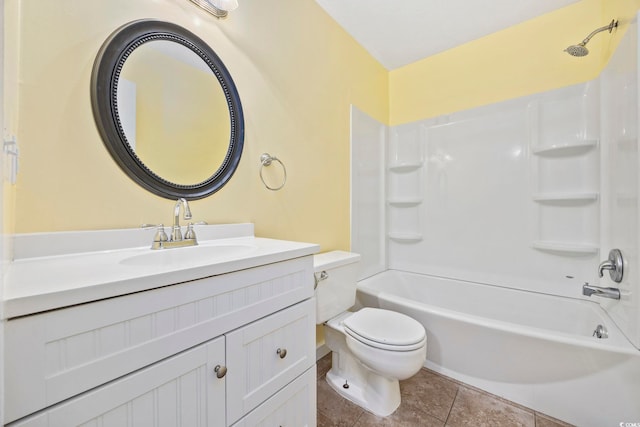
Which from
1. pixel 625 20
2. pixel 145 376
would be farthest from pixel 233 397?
pixel 625 20

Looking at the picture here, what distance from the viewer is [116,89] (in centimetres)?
92

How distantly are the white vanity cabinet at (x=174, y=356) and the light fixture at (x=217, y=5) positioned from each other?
1234 millimetres

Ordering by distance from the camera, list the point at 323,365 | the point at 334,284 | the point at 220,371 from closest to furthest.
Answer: the point at 220,371 → the point at 334,284 → the point at 323,365

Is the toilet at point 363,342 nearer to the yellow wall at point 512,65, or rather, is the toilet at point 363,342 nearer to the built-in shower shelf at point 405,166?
the built-in shower shelf at point 405,166

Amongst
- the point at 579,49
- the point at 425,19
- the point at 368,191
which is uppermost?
the point at 425,19

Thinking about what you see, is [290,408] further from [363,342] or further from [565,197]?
[565,197]

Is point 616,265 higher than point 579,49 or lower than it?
lower

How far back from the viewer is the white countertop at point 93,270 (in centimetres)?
44

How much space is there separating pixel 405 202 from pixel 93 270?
2.35 metres

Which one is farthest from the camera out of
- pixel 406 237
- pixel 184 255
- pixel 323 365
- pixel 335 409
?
pixel 406 237

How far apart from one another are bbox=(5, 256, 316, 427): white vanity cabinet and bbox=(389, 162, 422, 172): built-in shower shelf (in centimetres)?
185

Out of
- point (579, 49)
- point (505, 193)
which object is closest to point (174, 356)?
point (505, 193)

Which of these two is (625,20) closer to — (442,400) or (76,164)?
(442,400)

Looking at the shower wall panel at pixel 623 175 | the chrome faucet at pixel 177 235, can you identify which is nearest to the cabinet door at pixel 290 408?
the chrome faucet at pixel 177 235
